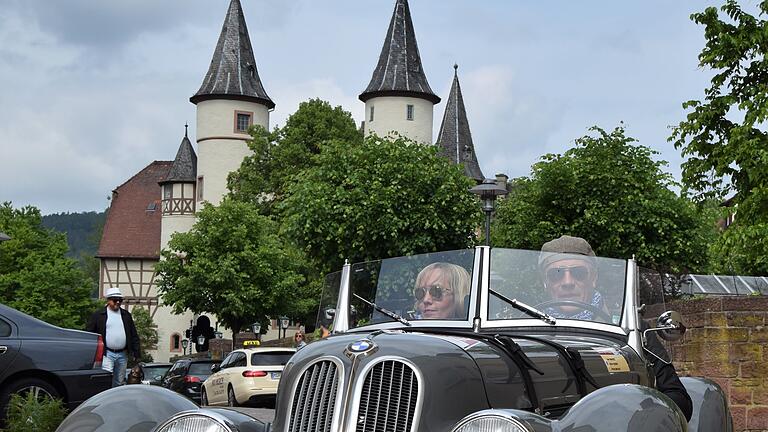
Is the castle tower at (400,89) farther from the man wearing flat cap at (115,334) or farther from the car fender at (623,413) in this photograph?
the car fender at (623,413)

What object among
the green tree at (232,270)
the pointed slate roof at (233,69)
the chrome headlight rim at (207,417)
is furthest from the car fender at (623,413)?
the pointed slate roof at (233,69)

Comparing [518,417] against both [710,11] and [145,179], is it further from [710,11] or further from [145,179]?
[145,179]

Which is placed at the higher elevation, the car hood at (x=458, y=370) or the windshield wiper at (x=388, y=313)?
the windshield wiper at (x=388, y=313)

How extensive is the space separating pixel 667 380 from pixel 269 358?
1790cm

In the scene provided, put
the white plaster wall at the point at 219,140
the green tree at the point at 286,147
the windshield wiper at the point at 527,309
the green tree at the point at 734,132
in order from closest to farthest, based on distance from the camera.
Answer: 1. the windshield wiper at the point at 527,309
2. the green tree at the point at 734,132
3. the green tree at the point at 286,147
4. the white plaster wall at the point at 219,140

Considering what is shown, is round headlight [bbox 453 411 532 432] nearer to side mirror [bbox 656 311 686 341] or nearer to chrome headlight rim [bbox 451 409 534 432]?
chrome headlight rim [bbox 451 409 534 432]

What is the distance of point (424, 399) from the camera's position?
16.4ft

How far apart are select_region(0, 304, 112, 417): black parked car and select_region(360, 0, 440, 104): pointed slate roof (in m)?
56.6

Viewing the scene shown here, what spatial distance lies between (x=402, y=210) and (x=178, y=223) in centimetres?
4415

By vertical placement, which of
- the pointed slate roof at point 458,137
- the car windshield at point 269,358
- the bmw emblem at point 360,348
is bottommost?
the car windshield at point 269,358

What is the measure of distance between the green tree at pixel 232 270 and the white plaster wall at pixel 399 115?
57.4 ft

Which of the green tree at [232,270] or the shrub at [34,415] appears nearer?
the shrub at [34,415]

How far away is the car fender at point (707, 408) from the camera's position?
268 inches

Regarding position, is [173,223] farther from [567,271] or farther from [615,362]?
[615,362]
